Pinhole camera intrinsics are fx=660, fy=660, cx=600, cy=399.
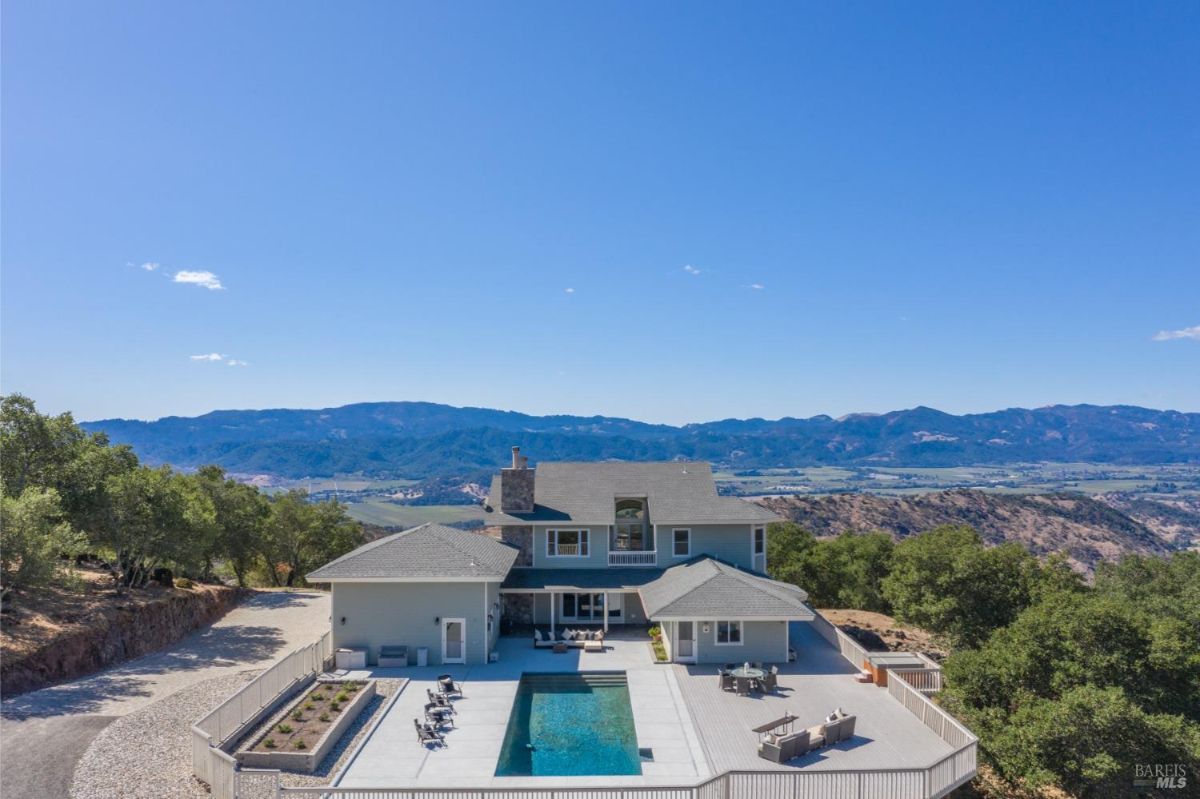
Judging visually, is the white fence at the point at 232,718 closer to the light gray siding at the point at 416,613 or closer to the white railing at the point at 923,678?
the light gray siding at the point at 416,613

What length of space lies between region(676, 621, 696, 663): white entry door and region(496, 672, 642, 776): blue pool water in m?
2.12

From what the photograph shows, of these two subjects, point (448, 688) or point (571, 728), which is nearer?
point (571, 728)

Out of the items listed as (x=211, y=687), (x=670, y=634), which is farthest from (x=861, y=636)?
(x=211, y=687)

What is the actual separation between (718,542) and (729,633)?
5986 millimetres

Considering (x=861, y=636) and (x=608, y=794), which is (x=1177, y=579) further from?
(x=608, y=794)

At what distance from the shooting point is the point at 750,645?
21641mm

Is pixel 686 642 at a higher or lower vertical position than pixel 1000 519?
higher

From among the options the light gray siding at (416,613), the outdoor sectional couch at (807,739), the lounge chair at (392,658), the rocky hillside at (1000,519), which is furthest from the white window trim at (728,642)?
the rocky hillside at (1000,519)

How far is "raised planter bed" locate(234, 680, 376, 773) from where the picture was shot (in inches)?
541

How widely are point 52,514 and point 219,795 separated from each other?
14626 millimetres

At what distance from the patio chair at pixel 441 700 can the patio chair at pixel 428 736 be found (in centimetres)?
135

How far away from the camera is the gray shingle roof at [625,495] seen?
26.9 meters

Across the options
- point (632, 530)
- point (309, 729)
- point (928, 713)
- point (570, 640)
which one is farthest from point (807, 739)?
point (632, 530)

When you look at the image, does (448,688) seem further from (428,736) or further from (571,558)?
(571,558)
